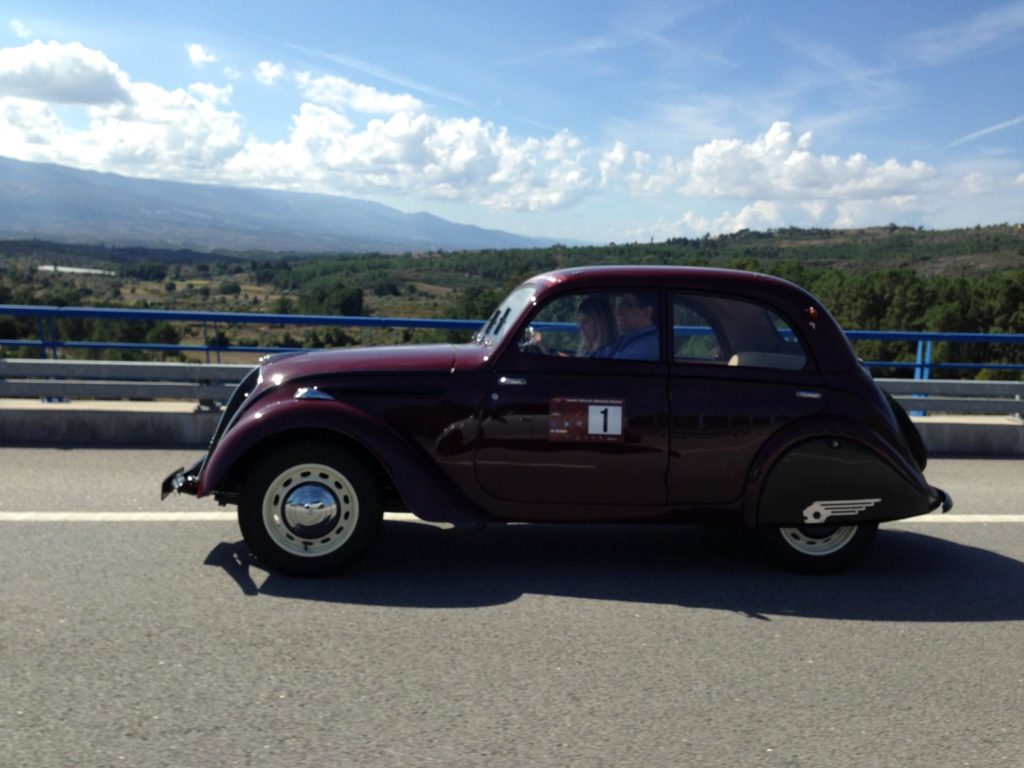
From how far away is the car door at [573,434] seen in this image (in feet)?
17.2

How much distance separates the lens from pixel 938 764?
3447 mm

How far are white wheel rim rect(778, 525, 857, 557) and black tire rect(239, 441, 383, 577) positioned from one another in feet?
7.34

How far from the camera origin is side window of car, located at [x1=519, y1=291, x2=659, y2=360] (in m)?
5.40

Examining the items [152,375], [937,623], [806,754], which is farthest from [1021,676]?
[152,375]

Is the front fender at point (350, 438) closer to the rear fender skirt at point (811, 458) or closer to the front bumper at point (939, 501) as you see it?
the rear fender skirt at point (811, 458)

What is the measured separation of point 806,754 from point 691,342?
97.2 inches

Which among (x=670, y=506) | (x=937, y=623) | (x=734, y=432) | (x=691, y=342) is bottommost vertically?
(x=937, y=623)

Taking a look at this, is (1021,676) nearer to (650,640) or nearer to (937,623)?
(937,623)

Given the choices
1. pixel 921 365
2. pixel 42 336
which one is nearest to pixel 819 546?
pixel 921 365

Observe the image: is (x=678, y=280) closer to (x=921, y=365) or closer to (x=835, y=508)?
(x=835, y=508)

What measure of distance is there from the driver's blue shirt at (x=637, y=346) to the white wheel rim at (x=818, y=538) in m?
1.22

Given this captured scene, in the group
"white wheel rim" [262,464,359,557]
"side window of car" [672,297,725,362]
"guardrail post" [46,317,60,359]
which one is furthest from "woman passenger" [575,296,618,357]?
"guardrail post" [46,317,60,359]

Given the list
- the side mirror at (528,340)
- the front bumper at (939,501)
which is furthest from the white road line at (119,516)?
the front bumper at (939,501)

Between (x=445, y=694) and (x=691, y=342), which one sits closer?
(x=445, y=694)
